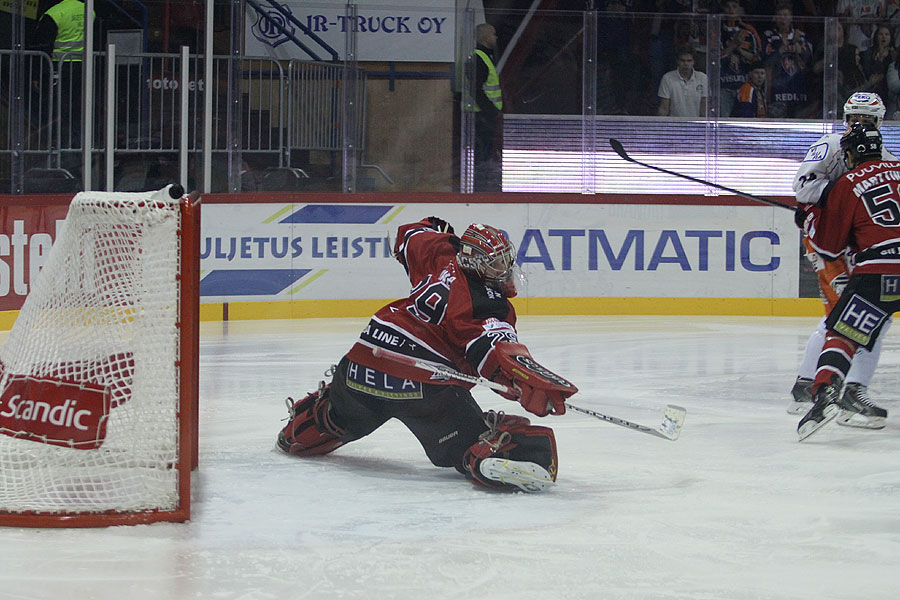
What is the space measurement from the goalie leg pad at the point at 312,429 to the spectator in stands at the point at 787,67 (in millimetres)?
6510

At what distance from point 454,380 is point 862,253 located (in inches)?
74.9

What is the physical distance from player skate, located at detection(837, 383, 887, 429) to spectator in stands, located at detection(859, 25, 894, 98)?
5365 mm

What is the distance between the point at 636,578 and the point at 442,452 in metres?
1.08

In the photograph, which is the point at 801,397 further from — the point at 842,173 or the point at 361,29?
the point at 361,29

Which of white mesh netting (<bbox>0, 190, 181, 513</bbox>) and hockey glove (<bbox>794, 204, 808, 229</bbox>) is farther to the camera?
hockey glove (<bbox>794, 204, 808, 229</bbox>)

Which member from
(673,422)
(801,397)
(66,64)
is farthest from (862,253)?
(66,64)

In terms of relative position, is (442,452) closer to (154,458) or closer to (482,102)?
(154,458)

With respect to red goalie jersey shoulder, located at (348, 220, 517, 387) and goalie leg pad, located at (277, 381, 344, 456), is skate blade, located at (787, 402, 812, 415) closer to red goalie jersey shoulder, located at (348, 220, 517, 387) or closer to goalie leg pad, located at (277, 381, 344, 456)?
red goalie jersey shoulder, located at (348, 220, 517, 387)

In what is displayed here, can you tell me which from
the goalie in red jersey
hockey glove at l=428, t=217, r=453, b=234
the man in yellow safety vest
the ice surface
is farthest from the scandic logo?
the man in yellow safety vest

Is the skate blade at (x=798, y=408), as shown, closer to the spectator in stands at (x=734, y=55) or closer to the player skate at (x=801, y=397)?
the player skate at (x=801, y=397)

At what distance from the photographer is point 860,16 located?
Answer: 32.6 ft

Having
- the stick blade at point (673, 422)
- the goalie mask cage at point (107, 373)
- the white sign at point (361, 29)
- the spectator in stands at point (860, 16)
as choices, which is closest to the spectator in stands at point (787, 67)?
the spectator in stands at point (860, 16)

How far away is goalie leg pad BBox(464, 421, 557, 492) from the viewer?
3.46m

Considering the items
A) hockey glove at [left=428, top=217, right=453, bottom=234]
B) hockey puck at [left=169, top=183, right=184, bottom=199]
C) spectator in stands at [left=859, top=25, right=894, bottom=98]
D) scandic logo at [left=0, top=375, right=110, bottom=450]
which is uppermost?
spectator in stands at [left=859, top=25, right=894, bottom=98]
